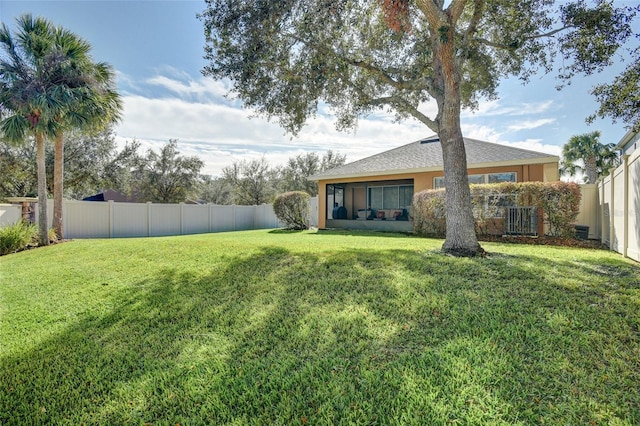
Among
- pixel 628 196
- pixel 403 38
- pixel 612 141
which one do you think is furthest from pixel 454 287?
pixel 612 141

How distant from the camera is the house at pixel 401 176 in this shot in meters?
11.6

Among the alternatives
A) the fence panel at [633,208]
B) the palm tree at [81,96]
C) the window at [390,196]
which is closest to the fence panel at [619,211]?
the fence panel at [633,208]

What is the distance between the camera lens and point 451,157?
6.48 m

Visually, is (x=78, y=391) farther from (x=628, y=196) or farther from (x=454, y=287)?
(x=628, y=196)

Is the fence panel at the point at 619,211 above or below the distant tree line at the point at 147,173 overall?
below

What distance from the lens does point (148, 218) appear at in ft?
54.6

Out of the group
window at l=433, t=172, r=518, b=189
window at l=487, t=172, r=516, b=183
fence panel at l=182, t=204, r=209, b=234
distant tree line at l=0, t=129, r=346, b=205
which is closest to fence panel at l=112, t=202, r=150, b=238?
fence panel at l=182, t=204, r=209, b=234

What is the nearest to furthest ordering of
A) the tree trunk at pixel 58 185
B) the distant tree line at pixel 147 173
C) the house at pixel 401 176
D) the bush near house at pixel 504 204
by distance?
1. the bush near house at pixel 504 204
2. the tree trunk at pixel 58 185
3. the house at pixel 401 176
4. the distant tree line at pixel 147 173

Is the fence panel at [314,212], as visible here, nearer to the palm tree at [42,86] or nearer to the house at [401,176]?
the house at [401,176]

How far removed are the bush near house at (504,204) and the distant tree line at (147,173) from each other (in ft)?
43.0

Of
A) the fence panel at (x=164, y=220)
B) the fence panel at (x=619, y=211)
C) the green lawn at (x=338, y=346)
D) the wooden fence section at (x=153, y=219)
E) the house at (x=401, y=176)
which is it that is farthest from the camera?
the fence panel at (x=164, y=220)

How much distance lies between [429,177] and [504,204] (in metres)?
4.02

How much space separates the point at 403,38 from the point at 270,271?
7.99 metres

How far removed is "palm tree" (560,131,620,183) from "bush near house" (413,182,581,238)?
1677cm
